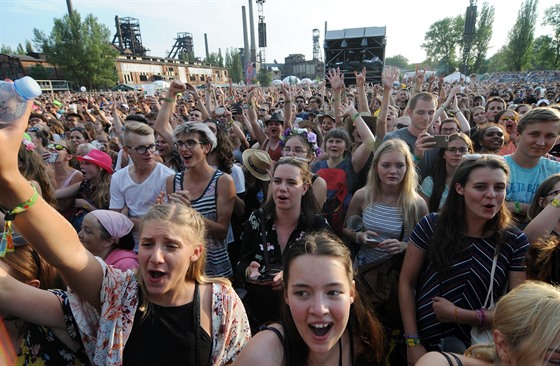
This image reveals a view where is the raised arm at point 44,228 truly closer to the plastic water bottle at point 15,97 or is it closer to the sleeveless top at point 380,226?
the plastic water bottle at point 15,97

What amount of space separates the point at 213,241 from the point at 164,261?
1.29 metres

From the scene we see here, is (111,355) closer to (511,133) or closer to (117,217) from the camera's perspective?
(117,217)

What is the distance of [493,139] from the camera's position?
3.87m

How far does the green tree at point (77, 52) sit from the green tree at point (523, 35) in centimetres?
5864

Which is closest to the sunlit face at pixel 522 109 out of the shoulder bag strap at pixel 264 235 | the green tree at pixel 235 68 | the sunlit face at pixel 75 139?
the shoulder bag strap at pixel 264 235

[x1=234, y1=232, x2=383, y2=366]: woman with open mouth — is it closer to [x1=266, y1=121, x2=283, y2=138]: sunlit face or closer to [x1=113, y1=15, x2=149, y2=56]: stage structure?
[x1=266, y1=121, x2=283, y2=138]: sunlit face

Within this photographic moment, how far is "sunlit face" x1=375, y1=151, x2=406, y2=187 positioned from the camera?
2697 mm

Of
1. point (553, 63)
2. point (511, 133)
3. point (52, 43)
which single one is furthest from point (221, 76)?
point (511, 133)

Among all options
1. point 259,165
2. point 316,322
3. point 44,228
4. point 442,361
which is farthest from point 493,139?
point 44,228

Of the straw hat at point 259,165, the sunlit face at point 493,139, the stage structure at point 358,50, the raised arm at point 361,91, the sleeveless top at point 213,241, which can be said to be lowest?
the sleeveless top at point 213,241

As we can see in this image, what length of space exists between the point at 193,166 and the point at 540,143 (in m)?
3.02

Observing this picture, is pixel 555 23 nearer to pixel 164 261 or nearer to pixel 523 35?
pixel 523 35

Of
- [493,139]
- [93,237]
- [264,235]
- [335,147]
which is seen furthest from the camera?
[493,139]

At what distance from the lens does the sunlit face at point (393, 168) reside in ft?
8.85
